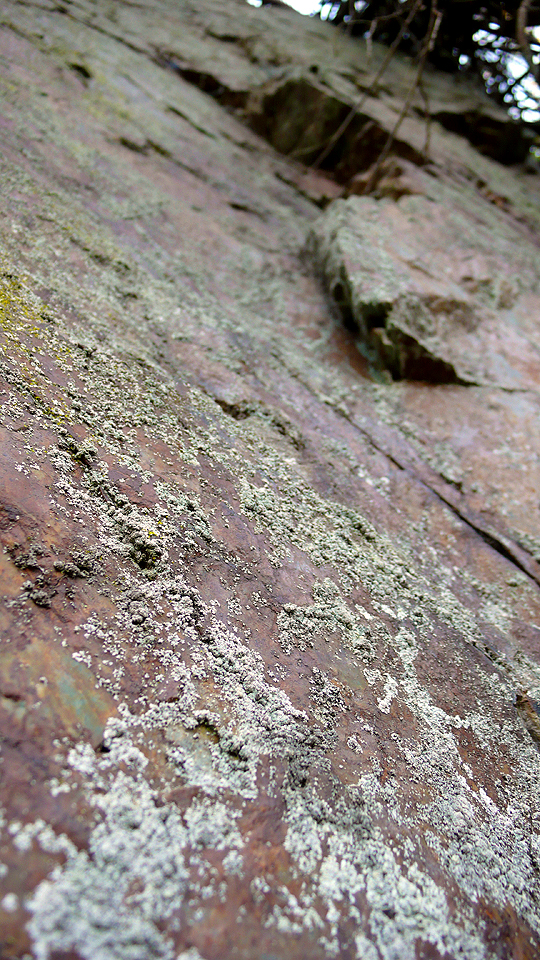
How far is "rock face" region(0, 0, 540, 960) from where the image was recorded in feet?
2.55

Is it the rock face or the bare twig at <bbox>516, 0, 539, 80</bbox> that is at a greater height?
the bare twig at <bbox>516, 0, 539, 80</bbox>

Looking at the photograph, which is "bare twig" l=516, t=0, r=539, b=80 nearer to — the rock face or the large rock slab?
the large rock slab

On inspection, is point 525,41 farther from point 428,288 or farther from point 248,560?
point 248,560

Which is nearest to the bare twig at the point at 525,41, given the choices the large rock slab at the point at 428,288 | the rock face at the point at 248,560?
the large rock slab at the point at 428,288

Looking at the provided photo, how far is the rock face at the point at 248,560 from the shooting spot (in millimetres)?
776

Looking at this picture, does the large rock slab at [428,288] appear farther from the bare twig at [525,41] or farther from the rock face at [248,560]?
the bare twig at [525,41]

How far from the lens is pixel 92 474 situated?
126 centimetres

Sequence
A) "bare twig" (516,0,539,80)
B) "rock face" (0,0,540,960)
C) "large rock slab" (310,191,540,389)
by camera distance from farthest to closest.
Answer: "bare twig" (516,0,539,80)
"large rock slab" (310,191,540,389)
"rock face" (0,0,540,960)

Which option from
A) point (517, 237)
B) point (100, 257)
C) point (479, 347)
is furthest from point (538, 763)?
point (517, 237)

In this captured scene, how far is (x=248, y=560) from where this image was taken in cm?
135

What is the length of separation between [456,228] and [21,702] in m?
3.72

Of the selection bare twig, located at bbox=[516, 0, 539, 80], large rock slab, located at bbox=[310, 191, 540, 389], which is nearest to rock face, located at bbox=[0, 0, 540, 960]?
large rock slab, located at bbox=[310, 191, 540, 389]

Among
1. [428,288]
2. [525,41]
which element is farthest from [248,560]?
[525,41]

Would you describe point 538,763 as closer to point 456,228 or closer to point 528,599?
point 528,599
